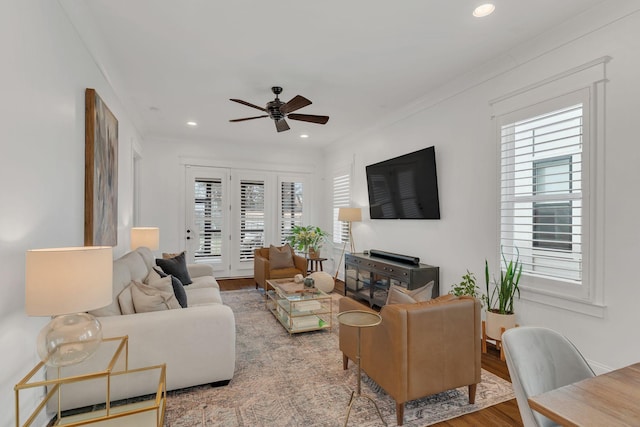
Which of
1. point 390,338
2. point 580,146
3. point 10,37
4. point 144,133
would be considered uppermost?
point 144,133

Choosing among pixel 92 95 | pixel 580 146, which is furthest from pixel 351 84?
pixel 92 95

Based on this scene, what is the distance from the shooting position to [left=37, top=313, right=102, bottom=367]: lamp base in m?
1.44

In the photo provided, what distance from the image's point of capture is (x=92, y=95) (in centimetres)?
262

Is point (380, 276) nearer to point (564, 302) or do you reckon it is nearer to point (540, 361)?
point (564, 302)

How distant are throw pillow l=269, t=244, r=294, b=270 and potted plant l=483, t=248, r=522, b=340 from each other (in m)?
3.05

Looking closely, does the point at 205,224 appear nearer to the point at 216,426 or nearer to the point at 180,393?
the point at 180,393

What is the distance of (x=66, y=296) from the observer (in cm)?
144

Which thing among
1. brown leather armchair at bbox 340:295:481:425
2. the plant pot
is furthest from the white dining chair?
the plant pot

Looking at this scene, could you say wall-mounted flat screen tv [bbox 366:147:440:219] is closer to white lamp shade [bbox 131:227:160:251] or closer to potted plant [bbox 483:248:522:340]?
potted plant [bbox 483:248:522:340]

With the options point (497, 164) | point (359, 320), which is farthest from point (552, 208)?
point (359, 320)

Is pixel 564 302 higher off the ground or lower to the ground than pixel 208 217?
lower

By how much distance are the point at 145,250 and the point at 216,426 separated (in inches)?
101

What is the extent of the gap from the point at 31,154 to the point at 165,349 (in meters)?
1.45

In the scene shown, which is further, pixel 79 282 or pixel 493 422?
pixel 493 422
